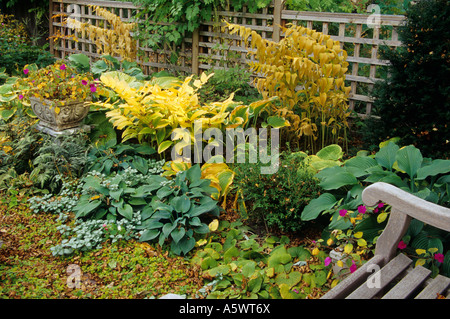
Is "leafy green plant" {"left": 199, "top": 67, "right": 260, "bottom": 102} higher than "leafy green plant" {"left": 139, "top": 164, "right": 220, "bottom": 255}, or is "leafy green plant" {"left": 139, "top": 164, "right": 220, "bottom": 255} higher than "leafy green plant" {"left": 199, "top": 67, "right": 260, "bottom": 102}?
"leafy green plant" {"left": 199, "top": 67, "right": 260, "bottom": 102}

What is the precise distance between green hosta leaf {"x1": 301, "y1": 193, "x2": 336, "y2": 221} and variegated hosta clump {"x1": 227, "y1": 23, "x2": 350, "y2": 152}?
1276mm

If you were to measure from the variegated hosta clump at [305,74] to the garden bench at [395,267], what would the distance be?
1.97m

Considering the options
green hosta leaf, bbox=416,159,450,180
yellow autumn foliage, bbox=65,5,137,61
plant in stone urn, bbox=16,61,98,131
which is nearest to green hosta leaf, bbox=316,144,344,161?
green hosta leaf, bbox=416,159,450,180

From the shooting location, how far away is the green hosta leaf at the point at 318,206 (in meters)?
3.02

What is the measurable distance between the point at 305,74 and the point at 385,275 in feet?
7.89

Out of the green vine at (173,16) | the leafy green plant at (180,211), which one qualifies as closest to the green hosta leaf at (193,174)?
the leafy green plant at (180,211)

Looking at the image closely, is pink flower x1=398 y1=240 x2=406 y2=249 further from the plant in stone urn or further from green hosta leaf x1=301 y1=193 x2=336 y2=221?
the plant in stone urn

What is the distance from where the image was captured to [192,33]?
6.17 metres

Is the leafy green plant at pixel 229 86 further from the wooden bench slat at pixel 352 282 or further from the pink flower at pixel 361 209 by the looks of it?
the wooden bench slat at pixel 352 282

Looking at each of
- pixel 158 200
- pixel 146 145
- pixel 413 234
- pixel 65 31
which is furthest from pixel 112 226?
pixel 65 31

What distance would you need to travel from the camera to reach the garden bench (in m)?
2.16

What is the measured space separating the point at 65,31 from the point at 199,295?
23.9 feet

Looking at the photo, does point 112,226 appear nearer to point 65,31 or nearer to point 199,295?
point 199,295

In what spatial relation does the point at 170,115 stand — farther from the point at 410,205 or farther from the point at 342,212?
the point at 410,205
